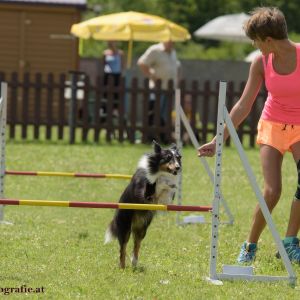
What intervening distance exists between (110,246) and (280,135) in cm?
172

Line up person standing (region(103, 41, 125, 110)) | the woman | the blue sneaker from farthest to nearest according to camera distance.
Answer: person standing (region(103, 41, 125, 110)) → the blue sneaker → the woman

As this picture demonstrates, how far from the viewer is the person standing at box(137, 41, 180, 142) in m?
16.4

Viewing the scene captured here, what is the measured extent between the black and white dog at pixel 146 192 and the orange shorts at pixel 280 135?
0.68 metres

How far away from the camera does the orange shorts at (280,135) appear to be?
22.0ft

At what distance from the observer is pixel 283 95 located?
661 cm

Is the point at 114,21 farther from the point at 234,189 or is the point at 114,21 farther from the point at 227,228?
the point at 227,228

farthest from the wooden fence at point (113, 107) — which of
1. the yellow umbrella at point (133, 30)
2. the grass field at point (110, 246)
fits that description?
the grass field at point (110, 246)

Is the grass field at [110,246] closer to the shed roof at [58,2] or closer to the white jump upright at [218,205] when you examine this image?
the white jump upright at [218,205]

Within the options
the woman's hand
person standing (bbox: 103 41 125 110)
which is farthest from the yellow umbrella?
the woman's hand

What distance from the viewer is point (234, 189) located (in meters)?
11.7

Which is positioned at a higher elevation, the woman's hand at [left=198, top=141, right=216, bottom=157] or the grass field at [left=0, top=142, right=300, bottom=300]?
the woman's hand at [left=198, top=141, right=216, bottom=157]

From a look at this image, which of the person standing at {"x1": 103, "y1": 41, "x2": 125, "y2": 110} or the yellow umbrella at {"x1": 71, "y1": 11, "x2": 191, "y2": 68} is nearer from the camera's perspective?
the person standing at {"x1": 103, "y1": 41, "x2": 125, "y2": 110}

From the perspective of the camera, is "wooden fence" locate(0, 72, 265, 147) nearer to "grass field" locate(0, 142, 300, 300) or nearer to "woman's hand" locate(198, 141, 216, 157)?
"grass field" locate(0, 142, 300, 300)

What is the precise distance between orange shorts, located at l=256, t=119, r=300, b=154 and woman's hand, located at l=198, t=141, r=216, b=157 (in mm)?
530
